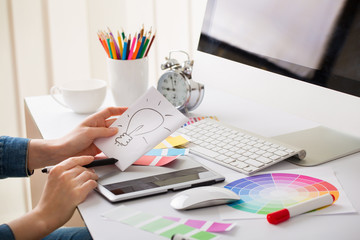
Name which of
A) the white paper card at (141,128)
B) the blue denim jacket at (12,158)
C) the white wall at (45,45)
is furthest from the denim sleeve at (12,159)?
the white wall at (45,45)

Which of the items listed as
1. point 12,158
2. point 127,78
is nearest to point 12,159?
point 12,158

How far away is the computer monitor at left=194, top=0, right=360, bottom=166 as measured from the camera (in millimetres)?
812

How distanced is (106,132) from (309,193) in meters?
0.39

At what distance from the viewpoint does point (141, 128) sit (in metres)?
0.87

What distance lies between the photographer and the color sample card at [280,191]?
2.24 feet

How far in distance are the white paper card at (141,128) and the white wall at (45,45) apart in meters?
1.08

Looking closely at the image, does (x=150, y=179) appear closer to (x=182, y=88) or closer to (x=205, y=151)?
(x=205, y=151)

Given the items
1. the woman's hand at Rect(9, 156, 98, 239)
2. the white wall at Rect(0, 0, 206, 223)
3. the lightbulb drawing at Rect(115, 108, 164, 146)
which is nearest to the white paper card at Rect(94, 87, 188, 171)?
the lightbulb drawing at Rect(115, 108, 164, 146)

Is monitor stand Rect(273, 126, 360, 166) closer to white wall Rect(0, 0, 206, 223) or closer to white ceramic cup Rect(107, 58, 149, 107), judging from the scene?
white ceramic cup Rect(107, 58, 149, 107)

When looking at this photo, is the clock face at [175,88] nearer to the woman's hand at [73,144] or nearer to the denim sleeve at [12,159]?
the woman's hand at [73,144]

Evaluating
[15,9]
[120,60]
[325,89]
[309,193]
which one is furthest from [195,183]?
[15,9]

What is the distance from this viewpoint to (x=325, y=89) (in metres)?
0.84

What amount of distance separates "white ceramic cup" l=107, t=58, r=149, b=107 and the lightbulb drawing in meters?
→ 0.30

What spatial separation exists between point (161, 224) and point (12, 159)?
42 centimetres
